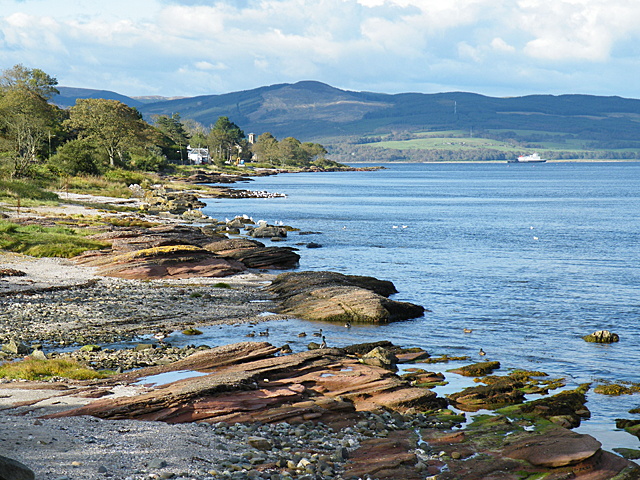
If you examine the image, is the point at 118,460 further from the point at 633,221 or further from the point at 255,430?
the point at 633,221

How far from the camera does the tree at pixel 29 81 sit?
4587 inches

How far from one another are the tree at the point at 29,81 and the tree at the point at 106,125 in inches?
366

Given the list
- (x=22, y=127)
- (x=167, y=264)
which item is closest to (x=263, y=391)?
(x=167, y=264)

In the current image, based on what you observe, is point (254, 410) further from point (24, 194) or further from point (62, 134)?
point (62, 134)

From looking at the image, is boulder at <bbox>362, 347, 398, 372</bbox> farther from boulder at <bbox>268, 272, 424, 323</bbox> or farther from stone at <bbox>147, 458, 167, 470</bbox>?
stone at <bbox>147, 458, 167, 470</bbox>

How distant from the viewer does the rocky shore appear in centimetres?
1018

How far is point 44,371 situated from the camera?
1502 centimetres

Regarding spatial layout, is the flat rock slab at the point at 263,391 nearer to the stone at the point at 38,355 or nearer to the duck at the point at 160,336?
the stone at the point at 38,355

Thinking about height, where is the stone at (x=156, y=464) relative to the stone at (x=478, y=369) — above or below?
above

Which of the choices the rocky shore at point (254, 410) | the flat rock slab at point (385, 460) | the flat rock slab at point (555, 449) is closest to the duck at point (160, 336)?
the rocky shore at point (254, 410)

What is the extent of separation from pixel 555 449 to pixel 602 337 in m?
11.6

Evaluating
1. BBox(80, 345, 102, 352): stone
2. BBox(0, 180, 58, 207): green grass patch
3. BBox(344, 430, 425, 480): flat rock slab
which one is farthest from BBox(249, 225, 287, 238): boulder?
BBox(344, 430, 425, 480): flat rock slab

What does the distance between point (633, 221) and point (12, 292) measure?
6941 centimetres

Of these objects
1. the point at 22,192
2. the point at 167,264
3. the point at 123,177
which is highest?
the point at 123,177
